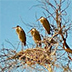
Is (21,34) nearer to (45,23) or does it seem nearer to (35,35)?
(35,35)

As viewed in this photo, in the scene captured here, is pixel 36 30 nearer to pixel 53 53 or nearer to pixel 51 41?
pixel 51 41

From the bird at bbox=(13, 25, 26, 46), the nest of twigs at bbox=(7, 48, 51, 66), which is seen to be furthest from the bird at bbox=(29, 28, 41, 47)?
the nest of twigs at bbox=(7, 48, 51, 66)

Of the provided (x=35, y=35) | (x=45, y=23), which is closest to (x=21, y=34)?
(x=35, y=35)

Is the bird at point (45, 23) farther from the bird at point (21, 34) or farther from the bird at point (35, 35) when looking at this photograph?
the bird at point (21, 34)

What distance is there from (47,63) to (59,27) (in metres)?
0.24

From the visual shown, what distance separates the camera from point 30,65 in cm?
138

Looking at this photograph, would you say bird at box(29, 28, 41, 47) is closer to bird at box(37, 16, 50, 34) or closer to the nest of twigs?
bird at box(37, 16, 50, 34)

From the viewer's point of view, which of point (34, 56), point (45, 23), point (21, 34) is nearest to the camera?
point (34, 56)

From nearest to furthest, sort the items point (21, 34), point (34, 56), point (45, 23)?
1. point (34, 56)
2. point (45, 23)
3. point (21, 34)

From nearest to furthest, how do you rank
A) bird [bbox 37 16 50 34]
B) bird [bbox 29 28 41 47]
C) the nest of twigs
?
the nest of twigs
bird [bbox 37 16 50 34]
bird [bbox 29 28 41 47]

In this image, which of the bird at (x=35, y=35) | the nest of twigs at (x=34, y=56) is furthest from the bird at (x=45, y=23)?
the nest of twigs at (x=34, y=56)

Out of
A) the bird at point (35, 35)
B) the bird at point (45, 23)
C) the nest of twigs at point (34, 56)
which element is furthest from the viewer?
the bird at point (35, 35)

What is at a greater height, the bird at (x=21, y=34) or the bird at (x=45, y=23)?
the bird at (x=45, y=23)

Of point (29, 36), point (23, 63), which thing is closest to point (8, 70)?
point (23, 63)
